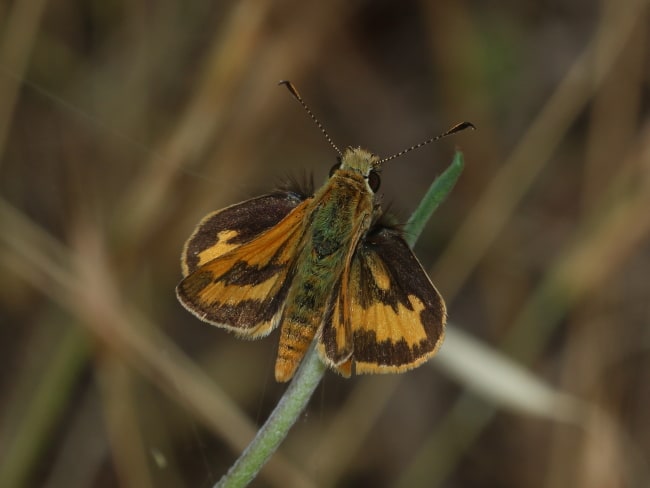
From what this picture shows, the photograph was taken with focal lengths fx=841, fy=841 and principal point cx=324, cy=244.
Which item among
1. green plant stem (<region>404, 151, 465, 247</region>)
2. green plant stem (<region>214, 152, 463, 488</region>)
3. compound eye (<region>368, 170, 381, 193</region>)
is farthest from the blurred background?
green plant stem (<region>404, 151, 465, 247</region>)

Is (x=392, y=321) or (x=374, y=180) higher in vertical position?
(x=374, y=180)

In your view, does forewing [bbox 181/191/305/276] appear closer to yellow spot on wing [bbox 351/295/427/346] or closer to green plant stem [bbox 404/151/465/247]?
yellow spot on wing [bbox 351/295/427/346]

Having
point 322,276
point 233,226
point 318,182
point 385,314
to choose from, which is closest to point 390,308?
point 385,314

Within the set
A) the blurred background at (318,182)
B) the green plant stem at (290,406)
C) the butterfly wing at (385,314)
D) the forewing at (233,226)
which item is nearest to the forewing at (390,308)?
the butterfly wing at (385,314)

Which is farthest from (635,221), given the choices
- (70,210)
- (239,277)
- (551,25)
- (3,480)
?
(3,480)

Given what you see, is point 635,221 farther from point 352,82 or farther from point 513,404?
point 352,82

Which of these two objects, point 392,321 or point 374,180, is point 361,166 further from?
point 392,321
